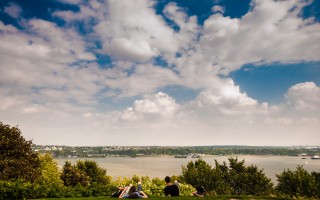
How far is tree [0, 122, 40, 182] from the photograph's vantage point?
83.8ft

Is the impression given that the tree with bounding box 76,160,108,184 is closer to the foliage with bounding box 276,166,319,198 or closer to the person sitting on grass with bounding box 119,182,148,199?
the foliage with bounding box 276,166,319,198

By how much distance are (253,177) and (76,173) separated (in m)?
34.8

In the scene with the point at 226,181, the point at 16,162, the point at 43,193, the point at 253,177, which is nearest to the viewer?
the point at 43,193

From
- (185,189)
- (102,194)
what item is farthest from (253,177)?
(102,194)

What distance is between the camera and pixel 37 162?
30219 millimetres

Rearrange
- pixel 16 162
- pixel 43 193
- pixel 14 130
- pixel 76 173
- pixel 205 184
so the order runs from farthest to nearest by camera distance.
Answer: pixel 205 184
pixel 76 173
pixel 14 130
pixel 16 162
pixel 43 193

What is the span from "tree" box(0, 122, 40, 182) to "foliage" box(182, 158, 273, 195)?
37.9 m

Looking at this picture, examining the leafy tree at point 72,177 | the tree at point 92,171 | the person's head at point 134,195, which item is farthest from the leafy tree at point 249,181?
the person's head at point 134,195

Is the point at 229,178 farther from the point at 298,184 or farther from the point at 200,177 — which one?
the point at 298,184

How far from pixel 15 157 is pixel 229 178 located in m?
47.6

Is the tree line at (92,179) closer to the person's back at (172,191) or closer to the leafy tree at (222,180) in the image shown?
the leafy tree at (222,180)

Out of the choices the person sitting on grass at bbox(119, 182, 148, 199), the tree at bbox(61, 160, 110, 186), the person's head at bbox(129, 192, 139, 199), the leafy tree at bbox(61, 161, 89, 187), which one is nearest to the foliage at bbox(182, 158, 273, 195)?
the tree at bbox(61, 160, 110, 186)

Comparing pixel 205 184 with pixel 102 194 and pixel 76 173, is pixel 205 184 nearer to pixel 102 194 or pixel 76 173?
pixel 76 173

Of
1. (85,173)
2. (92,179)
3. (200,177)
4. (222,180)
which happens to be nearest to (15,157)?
(85,173)
